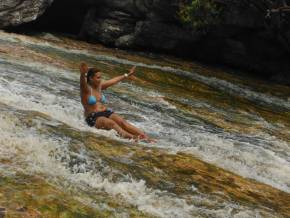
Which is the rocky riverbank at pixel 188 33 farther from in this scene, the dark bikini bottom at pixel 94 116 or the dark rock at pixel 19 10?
the dark bikini bottom at pixel 94 116

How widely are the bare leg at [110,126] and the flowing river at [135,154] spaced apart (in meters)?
0.17

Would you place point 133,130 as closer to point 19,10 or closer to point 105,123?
point 105,123

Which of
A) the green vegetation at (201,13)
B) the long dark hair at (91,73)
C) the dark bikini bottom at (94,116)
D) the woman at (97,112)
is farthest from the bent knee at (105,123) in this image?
the green vegetation at (201,13)

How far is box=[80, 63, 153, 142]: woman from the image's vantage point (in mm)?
11875

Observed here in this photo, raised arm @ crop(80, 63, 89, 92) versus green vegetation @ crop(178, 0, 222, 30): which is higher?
green vegetation @ crop(178, 0, 222, 30)

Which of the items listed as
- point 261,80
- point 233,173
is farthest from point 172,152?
point 261,80

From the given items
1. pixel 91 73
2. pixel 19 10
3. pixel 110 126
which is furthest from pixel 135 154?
pixel 19 10

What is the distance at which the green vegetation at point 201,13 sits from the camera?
3056 cm

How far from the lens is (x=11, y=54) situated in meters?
20.7

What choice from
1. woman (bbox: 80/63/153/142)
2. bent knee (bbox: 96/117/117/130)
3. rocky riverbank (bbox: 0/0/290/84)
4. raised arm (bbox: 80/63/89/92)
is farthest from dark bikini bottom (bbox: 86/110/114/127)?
rocky riverbank (bbox: 0/0/290/84)

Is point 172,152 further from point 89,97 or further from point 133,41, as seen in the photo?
point 133,41

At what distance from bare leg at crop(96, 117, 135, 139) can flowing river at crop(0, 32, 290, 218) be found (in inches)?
6.6

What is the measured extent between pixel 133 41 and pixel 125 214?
29281 millimetres

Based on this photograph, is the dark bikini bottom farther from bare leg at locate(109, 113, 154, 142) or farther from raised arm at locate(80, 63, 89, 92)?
raised arm at locate(80, 63, 89, 92)
